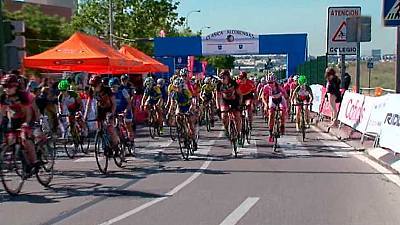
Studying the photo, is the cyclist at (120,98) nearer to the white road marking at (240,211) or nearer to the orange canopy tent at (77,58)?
the white road marking at (240,211)

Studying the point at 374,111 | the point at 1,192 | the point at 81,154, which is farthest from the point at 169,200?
the point at 374,111

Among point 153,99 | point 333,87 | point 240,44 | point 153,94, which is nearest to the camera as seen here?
point 153,94

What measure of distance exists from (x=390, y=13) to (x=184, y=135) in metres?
5.82

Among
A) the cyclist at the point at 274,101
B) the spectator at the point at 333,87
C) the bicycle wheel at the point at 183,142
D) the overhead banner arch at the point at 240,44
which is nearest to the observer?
the bicycle wheel at the point at 183,142

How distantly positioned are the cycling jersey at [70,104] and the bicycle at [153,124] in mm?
4473

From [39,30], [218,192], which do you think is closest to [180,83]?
[218,192]

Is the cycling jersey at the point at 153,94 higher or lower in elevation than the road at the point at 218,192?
higher

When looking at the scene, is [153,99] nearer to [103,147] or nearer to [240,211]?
[103,147]

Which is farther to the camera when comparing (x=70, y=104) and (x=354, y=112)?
(x=354, y=112)

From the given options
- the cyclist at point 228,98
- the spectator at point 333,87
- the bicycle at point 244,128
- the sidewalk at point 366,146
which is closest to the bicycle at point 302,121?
the sidewalk at point 366,146

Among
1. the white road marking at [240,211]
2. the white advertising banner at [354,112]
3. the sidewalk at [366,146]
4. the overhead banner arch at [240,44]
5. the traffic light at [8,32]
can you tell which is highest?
the overhead banner arch at [240,44]

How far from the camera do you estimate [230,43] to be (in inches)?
1847

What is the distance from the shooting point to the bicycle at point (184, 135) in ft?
54.1

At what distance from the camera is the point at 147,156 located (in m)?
17.1
